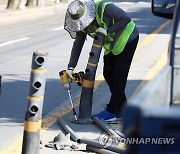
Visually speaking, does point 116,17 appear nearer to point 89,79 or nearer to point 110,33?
point 110,33

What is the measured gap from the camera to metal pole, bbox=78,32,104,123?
7.91 metres

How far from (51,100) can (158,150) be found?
27.9 feet

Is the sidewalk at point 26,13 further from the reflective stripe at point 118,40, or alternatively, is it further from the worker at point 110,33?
the reflective stripe at point 118,40

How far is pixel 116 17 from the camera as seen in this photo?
7.77 metres

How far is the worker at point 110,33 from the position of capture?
764 cm

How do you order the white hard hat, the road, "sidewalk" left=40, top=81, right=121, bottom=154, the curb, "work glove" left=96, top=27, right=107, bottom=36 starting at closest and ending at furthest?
"sidewalk" left=40, top=81, right=121, bottom=154 → the white hard hat → "work glove" left=96, top=27, right=107, bottom=36 → the road → the curb

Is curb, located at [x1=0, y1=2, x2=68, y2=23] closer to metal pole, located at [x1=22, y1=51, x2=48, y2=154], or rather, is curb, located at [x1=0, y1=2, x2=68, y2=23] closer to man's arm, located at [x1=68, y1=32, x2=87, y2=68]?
man's arm, located at [x1=68, y1=32, x2=87, y2=68]

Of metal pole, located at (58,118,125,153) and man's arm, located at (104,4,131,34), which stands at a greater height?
man's arm, located at (104,4,131,34)

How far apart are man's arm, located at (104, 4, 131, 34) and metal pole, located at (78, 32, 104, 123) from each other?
0.61 ft

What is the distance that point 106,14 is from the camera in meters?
7.76

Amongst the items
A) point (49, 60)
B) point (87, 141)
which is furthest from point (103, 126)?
point (49, 60)

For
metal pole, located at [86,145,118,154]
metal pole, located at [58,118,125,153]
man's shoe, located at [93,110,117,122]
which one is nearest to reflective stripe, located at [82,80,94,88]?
man's shoe, located at [93,110,117,122]

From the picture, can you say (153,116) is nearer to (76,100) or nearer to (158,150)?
(158,150)

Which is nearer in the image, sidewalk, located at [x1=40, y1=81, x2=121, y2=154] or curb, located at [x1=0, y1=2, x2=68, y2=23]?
sidewalk, located at [x1=40, y1=81, x2=121, y2=154]
